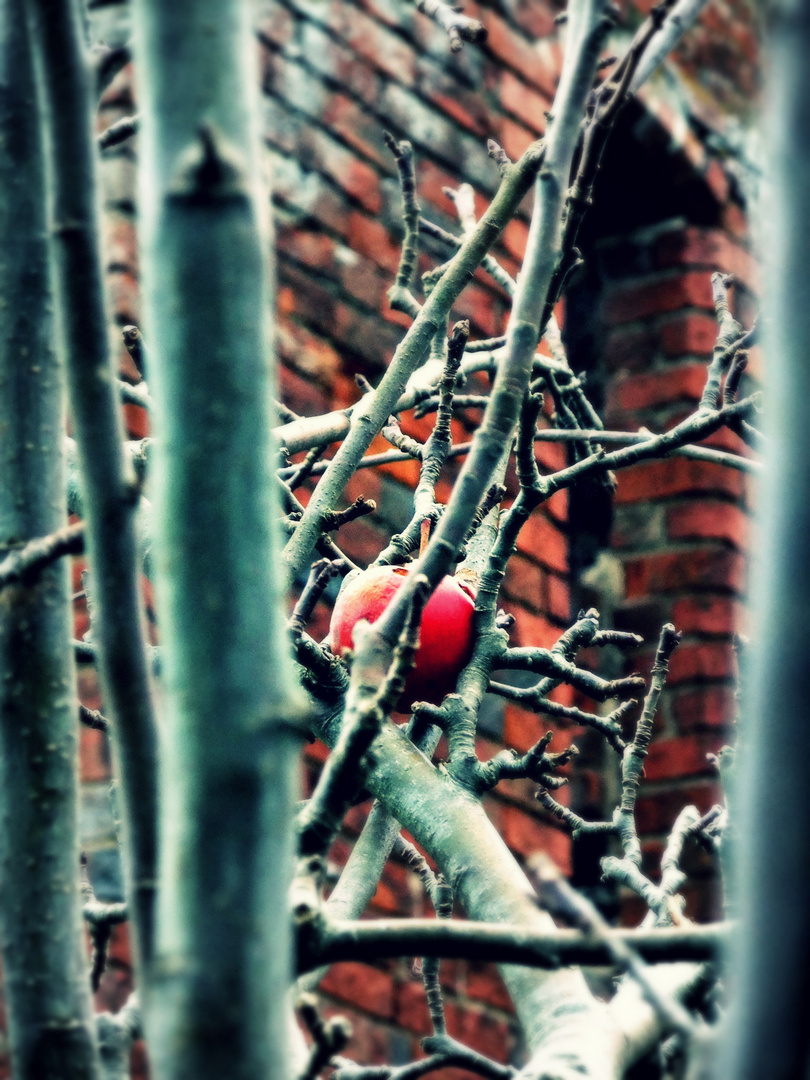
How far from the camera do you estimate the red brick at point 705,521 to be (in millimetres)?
2479

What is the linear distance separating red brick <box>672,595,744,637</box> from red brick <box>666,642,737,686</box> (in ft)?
0.10

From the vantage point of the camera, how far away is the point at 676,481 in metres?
2.52

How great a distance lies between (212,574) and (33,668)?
226 mm

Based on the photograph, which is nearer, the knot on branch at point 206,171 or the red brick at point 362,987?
the knot on branch at point 206,171

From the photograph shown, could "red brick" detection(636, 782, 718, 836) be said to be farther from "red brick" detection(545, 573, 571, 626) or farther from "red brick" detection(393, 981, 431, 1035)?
"red brick" detection(393, 981, 431, 1035)

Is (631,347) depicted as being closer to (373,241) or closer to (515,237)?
(515,237)

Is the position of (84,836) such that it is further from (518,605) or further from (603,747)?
(603,747)

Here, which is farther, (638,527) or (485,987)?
(638,527)

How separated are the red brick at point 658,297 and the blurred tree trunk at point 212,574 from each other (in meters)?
2.29

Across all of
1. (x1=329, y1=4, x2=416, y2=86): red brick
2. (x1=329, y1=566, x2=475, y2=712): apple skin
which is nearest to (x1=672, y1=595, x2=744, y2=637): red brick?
(x1=329, y1=4, x2=416, y2=86): red brick

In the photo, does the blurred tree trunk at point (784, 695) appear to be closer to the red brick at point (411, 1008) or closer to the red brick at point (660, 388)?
the red brick at point (411, 1008)

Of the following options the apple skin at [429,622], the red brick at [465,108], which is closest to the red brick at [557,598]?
the red brick at [465,108]

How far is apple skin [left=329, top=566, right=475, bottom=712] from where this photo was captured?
0.96 m

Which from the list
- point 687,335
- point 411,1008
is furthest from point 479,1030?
point 687,335
